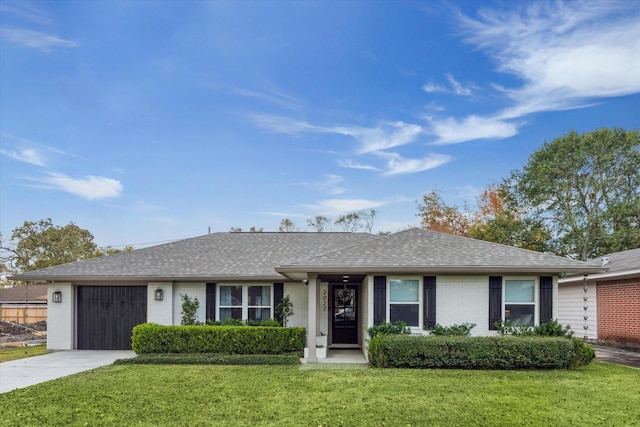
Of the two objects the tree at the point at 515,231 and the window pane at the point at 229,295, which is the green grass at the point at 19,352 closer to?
the window pane at the point at 229,295

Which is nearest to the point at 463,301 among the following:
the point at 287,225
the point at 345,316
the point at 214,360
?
the point at 345,316

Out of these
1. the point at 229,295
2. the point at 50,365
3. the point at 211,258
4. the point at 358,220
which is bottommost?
the point at 50,365

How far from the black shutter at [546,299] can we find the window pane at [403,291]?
Answer: 10.4 feet

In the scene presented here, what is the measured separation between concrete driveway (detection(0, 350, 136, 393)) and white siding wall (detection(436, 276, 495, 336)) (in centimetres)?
883

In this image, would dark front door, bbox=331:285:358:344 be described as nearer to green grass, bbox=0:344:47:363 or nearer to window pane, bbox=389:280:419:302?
window pane, bbox=389:280:419:302

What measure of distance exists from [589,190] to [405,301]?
846 inches

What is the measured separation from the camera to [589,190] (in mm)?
28578

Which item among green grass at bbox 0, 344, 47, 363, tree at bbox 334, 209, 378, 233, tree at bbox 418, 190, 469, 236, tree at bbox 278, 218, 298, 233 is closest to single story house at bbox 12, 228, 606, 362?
green grass at bbox 0, 344, 47, 363

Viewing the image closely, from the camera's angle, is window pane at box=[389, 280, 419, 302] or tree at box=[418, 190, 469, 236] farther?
tree at box=[418, 190, 469, 236]

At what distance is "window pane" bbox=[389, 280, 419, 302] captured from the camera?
12516mm

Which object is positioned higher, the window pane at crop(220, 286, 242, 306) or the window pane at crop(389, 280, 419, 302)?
the window pane at crop(389, 280, 419, 302)

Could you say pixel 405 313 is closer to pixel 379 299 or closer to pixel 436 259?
pixel 379 299

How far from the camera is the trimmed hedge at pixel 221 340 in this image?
13305 mm

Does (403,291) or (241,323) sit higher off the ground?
(403,291)
